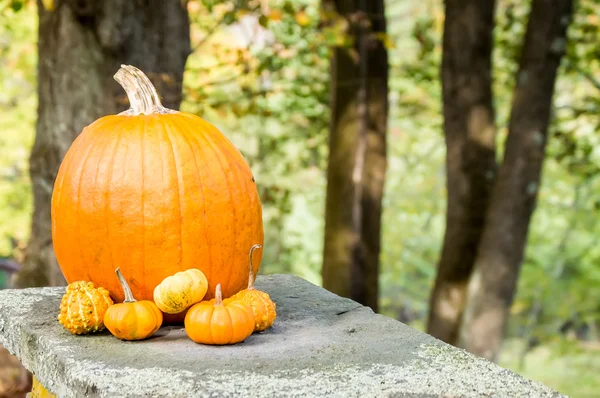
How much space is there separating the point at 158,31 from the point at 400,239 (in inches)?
437

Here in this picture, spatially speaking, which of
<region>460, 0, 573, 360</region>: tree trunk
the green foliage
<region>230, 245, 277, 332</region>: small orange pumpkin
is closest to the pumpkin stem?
<region>230, 245, 277, 332</region>: small orange pumpkin

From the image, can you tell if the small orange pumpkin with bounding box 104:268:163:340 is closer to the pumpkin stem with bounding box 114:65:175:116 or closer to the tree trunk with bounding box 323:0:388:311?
the pumpkin stem with bounding box 114:65:175:116

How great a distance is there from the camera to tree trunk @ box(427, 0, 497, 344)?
647 cm

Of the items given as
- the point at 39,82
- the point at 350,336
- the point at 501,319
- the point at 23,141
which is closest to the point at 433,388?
the point at 350,336

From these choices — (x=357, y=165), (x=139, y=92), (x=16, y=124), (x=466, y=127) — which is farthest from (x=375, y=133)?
(x=16, y=124)

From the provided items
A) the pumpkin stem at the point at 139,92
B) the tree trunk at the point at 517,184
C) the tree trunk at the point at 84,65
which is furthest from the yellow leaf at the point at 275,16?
the tree trunk at the point at 517,184

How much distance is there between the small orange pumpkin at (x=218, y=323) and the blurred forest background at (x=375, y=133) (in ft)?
6.33

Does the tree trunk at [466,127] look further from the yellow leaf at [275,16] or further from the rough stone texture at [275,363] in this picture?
the rough stone texture at [275,363]

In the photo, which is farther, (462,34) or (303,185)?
(303,185)

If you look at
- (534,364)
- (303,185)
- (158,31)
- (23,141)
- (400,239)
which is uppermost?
(158,31)

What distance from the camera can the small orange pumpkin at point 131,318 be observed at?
7.14 feet

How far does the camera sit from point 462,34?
21.2ft

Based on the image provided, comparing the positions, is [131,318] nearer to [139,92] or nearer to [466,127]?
[139,92]

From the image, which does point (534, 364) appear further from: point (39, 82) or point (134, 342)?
point (134, 342)
